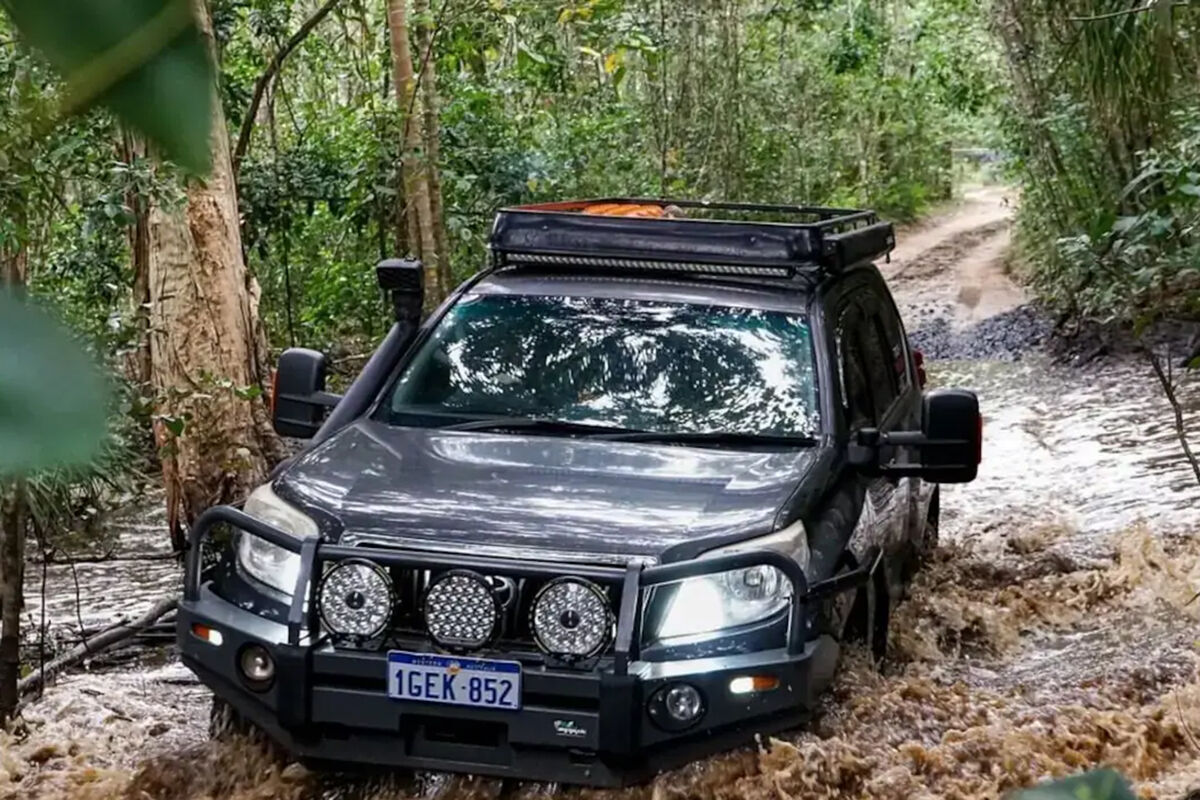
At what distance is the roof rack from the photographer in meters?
5.89

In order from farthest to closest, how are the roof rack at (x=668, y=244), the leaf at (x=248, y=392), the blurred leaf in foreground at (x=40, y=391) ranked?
the leaf at (x=248, y=392) < the roof rack at (x=668, y=244) < the blurred leaf in foreground at (x=40, y=391)

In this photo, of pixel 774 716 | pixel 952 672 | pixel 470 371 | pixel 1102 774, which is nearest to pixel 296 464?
pixel 470 371

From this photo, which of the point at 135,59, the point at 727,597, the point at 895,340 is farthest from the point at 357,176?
the point at 135,59

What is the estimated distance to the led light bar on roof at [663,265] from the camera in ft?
19.5

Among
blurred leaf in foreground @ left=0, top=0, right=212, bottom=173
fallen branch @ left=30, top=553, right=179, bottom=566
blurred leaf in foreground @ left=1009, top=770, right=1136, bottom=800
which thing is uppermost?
blurred leaf in foreground @ left=0, top=0, right=212, bottom=173

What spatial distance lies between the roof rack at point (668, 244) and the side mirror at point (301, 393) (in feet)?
2.62

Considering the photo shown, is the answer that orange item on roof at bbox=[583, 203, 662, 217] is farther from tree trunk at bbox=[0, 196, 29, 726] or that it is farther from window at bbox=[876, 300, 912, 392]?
tree trunk at bbox=[0, 196, 29, 726]

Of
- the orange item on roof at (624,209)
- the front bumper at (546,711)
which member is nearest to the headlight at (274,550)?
the front bumper at (546,711)

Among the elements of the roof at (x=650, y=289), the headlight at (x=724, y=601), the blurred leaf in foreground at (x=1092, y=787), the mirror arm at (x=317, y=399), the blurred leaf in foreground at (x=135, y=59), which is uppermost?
the blurred leaf in foreground at (x=135, y=59)

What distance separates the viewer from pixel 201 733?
5734mm

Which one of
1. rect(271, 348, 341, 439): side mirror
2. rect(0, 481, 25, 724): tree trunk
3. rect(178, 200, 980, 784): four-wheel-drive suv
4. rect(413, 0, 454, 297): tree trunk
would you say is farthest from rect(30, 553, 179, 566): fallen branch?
rect(178, 200, 980, 784): four-wheel-drive suv

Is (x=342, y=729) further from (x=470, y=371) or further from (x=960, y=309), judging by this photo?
(x=960, y=309)

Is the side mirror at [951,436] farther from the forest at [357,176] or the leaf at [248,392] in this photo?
the leaf at [248,392]

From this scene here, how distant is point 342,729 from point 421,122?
8831 mm
